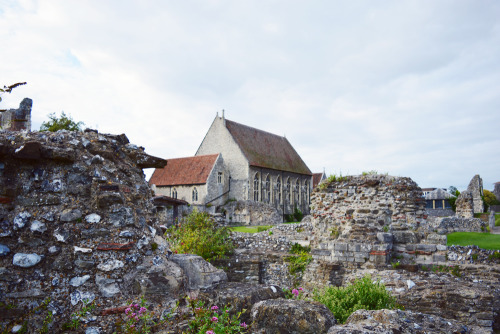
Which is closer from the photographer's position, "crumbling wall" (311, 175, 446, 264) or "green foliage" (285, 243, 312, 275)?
"crumbling wall" (311, 175, 446, 264)

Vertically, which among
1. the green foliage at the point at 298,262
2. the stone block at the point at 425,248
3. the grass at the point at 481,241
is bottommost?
the green foliage at the point at 298,262

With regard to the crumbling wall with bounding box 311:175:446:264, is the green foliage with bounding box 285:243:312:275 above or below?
below

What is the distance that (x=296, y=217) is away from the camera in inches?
1781

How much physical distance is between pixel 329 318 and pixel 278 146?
4386 cm

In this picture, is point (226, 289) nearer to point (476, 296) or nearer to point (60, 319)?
point (60, 319)

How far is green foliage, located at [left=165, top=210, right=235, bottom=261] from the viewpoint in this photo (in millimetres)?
11406

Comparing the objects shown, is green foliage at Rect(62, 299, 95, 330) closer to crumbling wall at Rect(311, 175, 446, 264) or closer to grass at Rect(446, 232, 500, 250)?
crumbling wall at Rect(311, 175, 446, 264)

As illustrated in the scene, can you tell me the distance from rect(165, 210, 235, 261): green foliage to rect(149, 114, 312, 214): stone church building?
72.4 ft

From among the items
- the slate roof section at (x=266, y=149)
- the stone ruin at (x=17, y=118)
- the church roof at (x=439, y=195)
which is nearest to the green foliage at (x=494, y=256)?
the stone ruin at (x=17, y=118)

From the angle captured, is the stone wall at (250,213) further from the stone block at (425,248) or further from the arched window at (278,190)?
the stone block at (425,248)

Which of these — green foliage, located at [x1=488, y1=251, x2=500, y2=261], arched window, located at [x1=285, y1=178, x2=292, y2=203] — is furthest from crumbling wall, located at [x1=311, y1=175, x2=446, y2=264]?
arched window, located at [x1=285, y1=178, x2=292, y2=203]

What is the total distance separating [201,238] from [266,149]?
3258 cm

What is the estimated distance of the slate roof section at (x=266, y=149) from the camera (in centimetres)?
4000

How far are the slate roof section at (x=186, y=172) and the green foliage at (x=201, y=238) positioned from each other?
22606 millimetres
